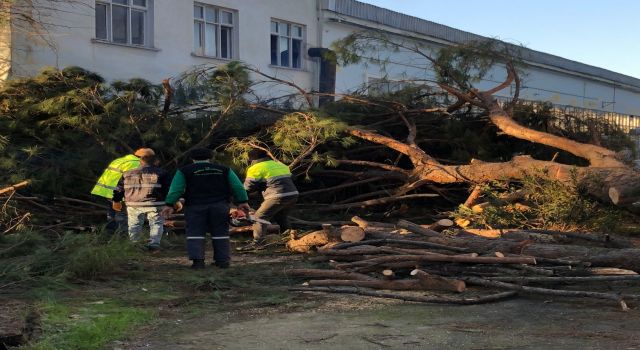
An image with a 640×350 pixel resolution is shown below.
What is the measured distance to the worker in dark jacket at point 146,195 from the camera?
8.45 m

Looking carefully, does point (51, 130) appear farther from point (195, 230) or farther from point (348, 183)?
point (348, 183)

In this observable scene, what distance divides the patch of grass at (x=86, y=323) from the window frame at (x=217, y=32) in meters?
13.6

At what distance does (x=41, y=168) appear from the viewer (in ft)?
30.7

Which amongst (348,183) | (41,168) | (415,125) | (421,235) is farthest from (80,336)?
(415,125)

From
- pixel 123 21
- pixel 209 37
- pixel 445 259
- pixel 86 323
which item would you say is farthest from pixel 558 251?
pixel 209 37

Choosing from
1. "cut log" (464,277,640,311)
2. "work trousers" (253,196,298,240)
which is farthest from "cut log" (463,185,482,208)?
"cut log" (464,277,640,311)

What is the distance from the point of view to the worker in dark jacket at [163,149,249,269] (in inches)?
288

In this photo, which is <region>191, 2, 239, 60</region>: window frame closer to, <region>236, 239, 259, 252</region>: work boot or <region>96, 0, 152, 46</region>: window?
<region>96, 0, 152, 46</region>: window

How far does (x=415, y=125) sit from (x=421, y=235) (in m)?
4.24

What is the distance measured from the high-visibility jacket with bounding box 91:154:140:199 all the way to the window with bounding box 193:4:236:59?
9.96 metres

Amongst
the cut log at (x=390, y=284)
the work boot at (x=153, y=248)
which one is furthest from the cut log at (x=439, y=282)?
the work boot at (x=153, y=248)

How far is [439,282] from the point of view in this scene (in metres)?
6.02

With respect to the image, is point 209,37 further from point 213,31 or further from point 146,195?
point 146,195

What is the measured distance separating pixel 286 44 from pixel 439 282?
16015 millimetres
